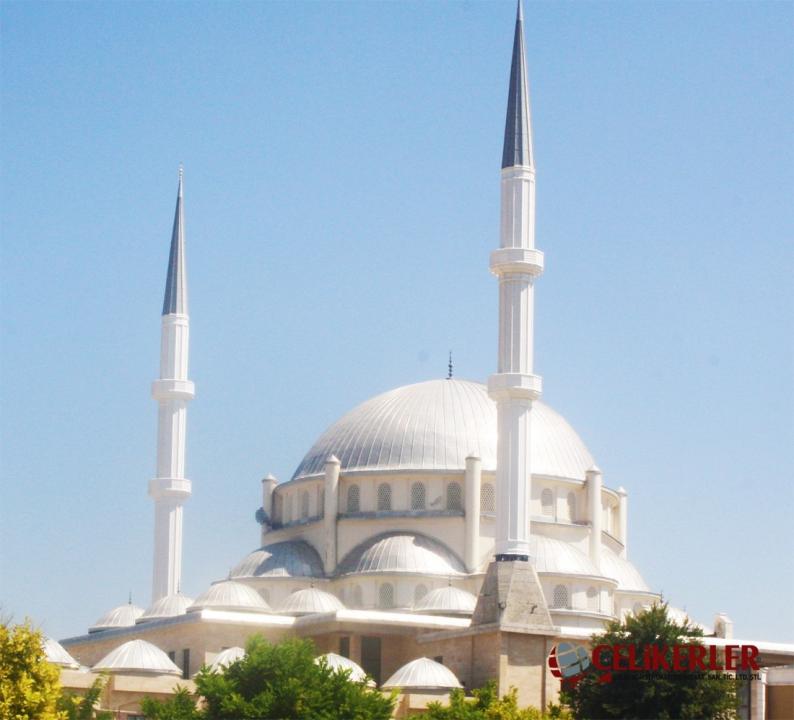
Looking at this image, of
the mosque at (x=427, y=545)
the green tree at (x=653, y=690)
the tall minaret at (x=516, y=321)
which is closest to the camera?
the green tree at (x=653, y=690)

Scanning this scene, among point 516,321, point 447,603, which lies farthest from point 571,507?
point 516,321

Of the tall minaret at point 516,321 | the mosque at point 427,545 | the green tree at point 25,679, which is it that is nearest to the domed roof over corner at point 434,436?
the mosque at point 427,545

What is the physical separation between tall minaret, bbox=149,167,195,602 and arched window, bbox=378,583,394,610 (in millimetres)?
6821

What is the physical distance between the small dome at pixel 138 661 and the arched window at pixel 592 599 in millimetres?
11230

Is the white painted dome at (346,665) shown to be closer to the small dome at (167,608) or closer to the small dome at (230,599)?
the small dome at (230,599)

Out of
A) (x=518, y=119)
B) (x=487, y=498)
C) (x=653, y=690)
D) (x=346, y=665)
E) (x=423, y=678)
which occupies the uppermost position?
(x=518, y=119)

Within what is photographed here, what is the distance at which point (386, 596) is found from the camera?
46781 mm

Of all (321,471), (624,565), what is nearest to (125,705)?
(321,471)

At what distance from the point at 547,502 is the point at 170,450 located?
10.5 meters

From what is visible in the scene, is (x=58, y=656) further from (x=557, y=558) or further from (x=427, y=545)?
(x=557, y=558)

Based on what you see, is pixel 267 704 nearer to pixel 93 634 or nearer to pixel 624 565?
pixel 93 634

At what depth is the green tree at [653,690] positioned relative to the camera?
107 feet

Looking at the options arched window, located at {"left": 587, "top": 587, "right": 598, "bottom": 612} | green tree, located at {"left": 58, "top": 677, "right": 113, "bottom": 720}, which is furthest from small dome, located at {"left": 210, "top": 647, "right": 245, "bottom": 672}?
arched window, located at {"left": 587, "top": 587, "right": 598, "bottom": 612}

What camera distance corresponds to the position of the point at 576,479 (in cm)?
4991
